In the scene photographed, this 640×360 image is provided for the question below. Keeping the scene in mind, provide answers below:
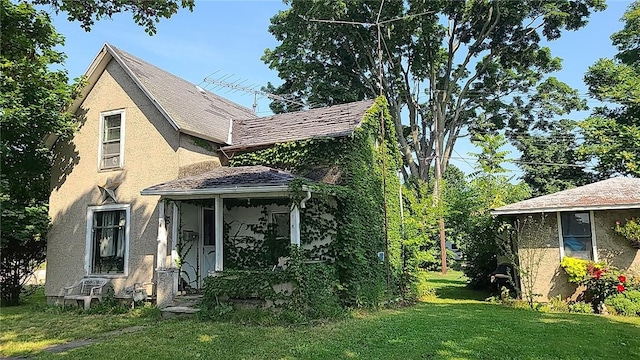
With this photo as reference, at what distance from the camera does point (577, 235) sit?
1230 centimetres

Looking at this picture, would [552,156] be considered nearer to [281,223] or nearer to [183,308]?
[281,223]

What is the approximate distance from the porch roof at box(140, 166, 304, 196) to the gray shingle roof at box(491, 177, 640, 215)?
674 cm

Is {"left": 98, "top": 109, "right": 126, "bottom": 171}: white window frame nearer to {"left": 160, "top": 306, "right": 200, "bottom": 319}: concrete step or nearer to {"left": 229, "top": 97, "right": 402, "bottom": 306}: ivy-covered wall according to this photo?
{"left": 229, "top": 97, "right": 402, "bottom": 306}: ivy-covered wall

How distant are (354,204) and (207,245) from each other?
4829 mm

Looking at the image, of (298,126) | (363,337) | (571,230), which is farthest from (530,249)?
(298,126)

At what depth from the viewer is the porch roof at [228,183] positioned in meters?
10.5

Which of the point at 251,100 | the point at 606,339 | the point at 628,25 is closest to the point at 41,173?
the point at 251,100

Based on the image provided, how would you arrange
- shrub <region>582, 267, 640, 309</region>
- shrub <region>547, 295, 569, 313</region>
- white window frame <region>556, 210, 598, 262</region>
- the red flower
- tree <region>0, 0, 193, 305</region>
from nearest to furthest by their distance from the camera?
shrub <region>582, 267, 640, 309</region>
the red flower
shrub <region>547, 295, 569, 313</region>
white window frame <region>556, 210, 598, 262</region>
tree <region>0, 0, 193, 305</region>

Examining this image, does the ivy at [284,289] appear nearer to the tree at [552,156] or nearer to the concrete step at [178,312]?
the concrete step at [178,312]

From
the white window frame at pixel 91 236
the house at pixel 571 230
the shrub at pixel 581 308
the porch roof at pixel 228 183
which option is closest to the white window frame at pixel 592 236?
the house at pixel 571 230

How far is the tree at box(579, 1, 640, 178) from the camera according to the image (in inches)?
942

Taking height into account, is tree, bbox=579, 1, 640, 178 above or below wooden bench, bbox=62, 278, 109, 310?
above

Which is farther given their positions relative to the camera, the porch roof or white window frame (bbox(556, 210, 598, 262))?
white window frame (bbox(556, 210, 598, 262))

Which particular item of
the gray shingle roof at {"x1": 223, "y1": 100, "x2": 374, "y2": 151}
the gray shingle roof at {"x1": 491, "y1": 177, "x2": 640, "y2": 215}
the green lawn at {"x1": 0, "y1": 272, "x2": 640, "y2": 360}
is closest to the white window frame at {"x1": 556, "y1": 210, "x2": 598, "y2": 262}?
the gray shingle roof at {"x1": 491, "y1": 177, "x2": 640, "y2": 215}
